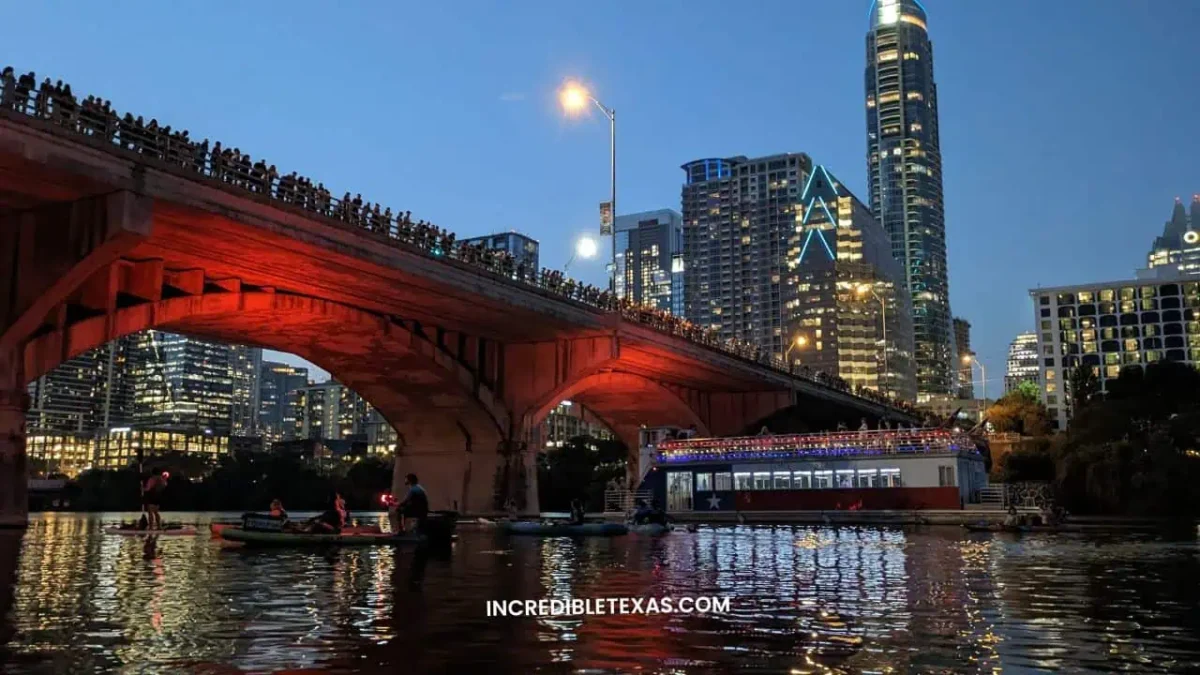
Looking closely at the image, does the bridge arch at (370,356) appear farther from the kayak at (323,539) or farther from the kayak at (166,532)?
the kayak at (323,539)

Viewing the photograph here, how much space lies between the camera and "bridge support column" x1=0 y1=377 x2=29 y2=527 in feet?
114

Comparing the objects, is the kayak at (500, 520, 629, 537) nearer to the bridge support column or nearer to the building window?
the bridge support column

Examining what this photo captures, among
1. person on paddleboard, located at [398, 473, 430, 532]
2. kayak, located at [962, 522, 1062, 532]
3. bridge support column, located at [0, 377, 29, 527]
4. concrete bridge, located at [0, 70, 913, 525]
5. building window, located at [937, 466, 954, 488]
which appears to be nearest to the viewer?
person on paddleboard, located at [398, 473, 430, 532]

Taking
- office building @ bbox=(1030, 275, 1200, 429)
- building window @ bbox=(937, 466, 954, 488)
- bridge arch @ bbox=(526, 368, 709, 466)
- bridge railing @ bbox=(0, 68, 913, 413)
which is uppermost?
office building @ bbox=(1030, 275, 1200, 429)

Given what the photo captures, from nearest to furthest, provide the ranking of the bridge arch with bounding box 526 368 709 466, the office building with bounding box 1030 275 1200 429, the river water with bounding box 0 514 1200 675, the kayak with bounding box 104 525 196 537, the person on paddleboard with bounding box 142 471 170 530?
1. the river water with bounding box 0 514 1200 675
2. the person on paddleboard with bounding box 142 471 170 530
3. the kayak with bounding box 104 525 196 537
4. the bridge arch with bounding box 526 368 709 466
5. the office building with bounding box 1030 275 1200 429

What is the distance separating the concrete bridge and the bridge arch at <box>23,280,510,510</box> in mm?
106

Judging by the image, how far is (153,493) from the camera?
38875 millimetres

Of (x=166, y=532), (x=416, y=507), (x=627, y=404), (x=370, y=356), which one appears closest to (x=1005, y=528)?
(x=416, y=507)

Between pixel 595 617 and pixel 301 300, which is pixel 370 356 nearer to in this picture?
pixel 301 300

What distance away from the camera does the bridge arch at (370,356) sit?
127 ft

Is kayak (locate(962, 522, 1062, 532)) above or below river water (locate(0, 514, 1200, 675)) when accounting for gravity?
below

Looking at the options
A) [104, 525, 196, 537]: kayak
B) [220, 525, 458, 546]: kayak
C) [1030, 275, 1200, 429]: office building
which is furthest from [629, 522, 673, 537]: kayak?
[1030, 275, 1200, 429]: office building

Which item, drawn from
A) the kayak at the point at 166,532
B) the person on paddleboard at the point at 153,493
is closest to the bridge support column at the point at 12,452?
the person on paddleboard at the point at 153,493

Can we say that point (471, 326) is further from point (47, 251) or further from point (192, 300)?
point (47, 251)
